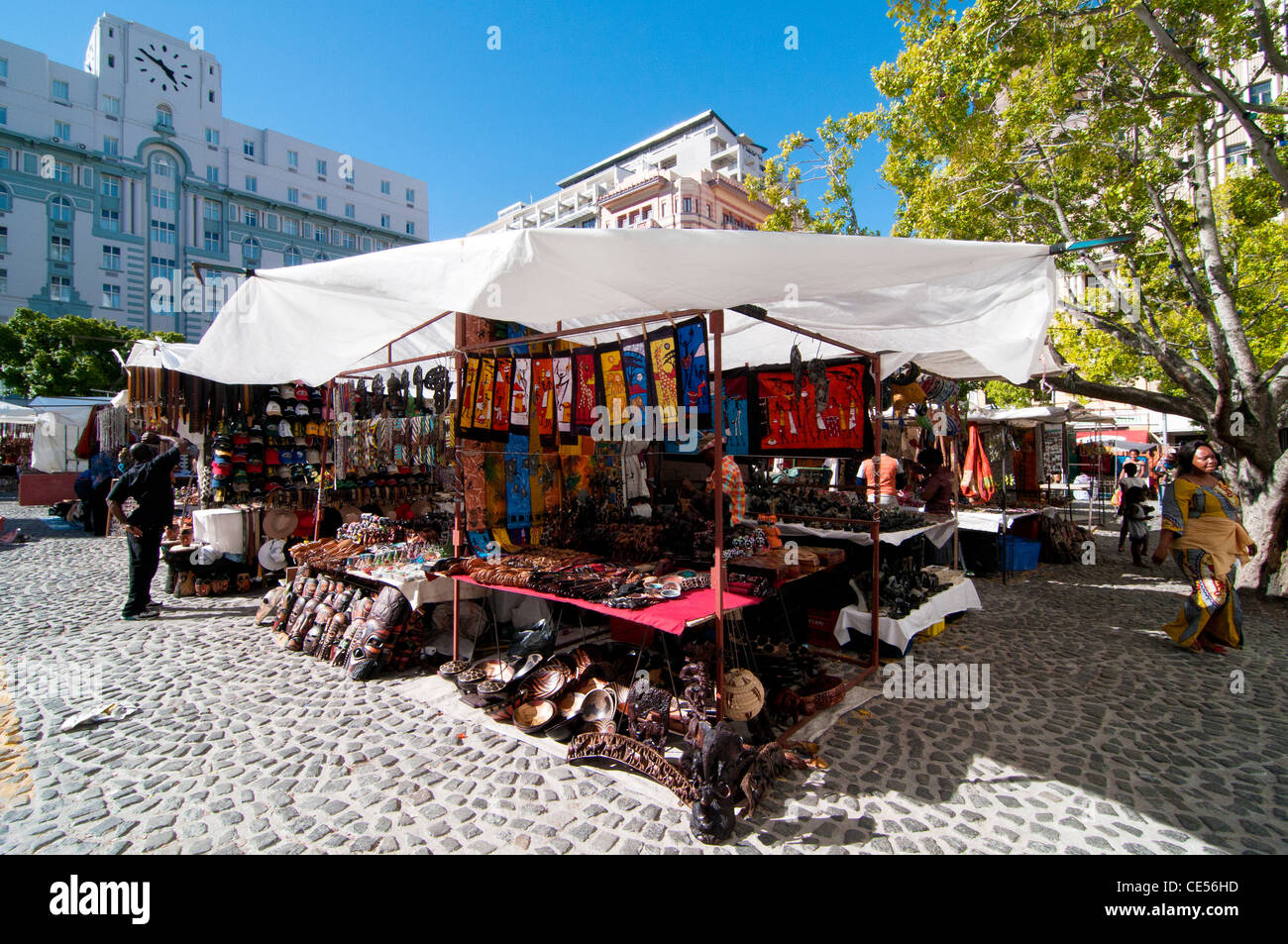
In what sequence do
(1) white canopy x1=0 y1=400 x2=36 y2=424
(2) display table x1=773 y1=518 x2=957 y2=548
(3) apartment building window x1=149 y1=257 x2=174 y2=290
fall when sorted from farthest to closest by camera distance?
(3) apartment building window x1=149 y1=257 x2=174 y2=290 → (1) white canopy x1=0 y1=400 x2=36 y2=424 → (2) display table x1=773 y1=518 x2=957 y2=548

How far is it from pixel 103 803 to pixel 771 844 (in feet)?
11.4

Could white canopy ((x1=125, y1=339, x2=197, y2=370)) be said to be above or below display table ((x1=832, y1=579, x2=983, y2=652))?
above

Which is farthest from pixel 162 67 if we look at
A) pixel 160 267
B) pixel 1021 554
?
pixel 1021 554

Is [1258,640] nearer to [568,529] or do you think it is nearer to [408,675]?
[568,529]

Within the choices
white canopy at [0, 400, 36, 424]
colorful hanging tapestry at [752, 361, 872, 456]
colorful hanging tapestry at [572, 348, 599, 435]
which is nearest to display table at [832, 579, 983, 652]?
colorful hanging tapestry at [752, 361, 872, 456]

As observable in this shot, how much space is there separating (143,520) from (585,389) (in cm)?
563

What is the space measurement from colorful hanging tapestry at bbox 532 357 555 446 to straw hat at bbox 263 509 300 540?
15.6 ft

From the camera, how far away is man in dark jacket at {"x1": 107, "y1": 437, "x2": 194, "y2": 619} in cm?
636

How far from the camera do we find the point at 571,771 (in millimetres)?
3398

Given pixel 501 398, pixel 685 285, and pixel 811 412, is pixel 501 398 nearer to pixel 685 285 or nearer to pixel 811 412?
pixel 685 285

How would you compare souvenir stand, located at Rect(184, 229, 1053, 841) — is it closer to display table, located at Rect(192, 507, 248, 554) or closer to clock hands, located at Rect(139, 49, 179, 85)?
display table, located at Rect(192, 507, 248, 554)

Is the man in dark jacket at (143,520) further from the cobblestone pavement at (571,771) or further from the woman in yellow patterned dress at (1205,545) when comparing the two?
the woman in yellow patterned dress at (1205,545)

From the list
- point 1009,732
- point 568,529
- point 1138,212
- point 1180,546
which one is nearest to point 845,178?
point 1138,212

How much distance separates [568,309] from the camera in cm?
380
